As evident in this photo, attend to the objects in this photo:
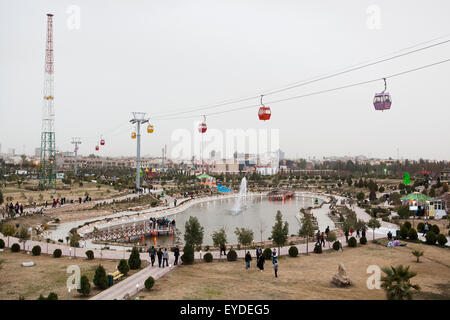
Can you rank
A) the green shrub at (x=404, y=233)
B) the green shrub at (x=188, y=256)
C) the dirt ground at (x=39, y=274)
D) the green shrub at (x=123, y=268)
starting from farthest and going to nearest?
the green shrub at (x=404, y=233) → the green shrub at (x=188, y=256) → the green shrub at (x=123, y=268) → the dirt ground at (x=39, y=274)

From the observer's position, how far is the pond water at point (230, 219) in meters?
25.2

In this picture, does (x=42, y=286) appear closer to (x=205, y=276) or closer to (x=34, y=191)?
(x=205, y=276)

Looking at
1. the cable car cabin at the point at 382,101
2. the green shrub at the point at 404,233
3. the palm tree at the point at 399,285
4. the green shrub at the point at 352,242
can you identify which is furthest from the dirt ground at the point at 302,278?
the cable car cabin at the point at 382,101

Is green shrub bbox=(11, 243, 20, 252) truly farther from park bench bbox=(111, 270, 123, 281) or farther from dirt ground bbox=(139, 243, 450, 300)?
dirt ground bbox=(139, 243, 450, 300)

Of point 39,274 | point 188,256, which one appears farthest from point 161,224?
point 39,274

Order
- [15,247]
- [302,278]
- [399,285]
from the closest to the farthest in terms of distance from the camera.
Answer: [399,285] < [302,278] < [15,247]

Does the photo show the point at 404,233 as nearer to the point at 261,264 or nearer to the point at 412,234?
the point at 412,234

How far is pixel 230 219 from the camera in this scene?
1324 inches

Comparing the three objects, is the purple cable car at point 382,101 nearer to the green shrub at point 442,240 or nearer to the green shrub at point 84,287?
the green shrub at point 442,240

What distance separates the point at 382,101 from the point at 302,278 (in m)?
7.68

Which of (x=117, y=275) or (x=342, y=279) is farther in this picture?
(x=117, y=275)
